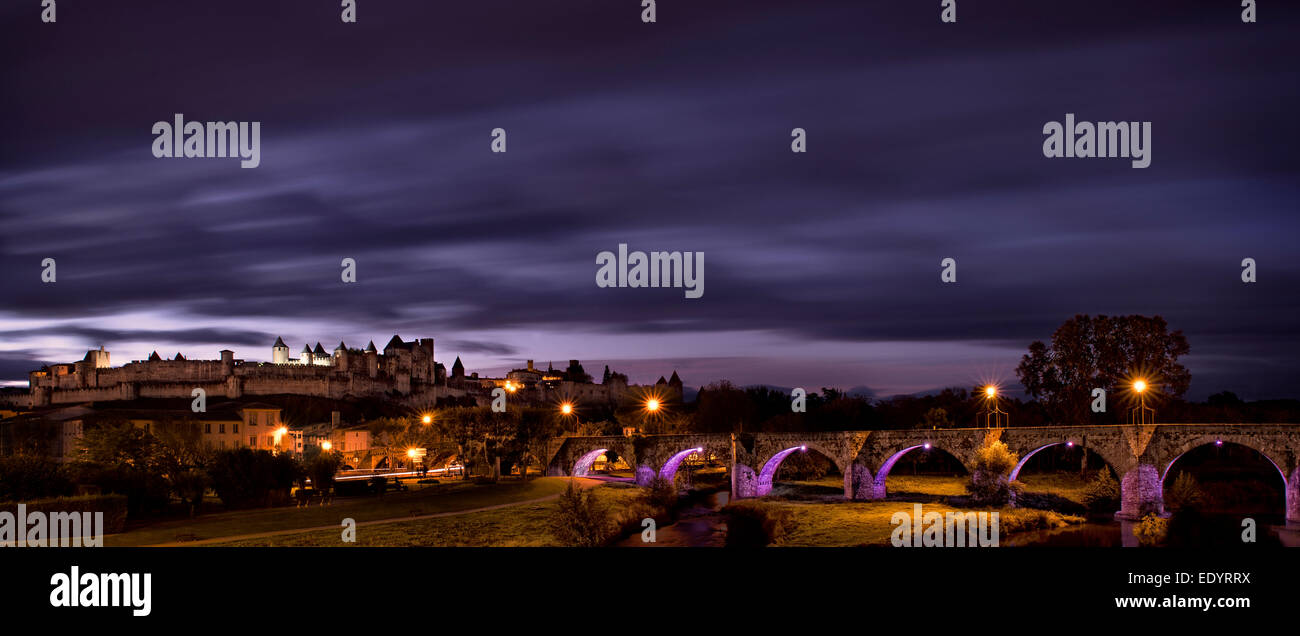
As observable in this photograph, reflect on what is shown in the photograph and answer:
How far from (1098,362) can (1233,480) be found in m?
13.1

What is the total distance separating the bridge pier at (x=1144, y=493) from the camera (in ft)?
153

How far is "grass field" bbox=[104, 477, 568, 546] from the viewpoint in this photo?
3444 cm

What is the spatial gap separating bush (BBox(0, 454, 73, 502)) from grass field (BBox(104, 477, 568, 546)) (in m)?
5.67

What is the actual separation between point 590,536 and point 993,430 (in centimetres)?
2683

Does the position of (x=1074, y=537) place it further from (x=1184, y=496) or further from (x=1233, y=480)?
(x=1233, y=480)

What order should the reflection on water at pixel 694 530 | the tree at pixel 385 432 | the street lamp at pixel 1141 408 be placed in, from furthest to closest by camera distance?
the tree at pixel 385 432 < the street lamp at pixel 1141 408 < the reflection on water at pixel 694 530

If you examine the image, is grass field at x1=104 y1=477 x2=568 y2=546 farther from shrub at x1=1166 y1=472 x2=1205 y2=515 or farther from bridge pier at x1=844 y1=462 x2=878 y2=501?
shrub at x1=1166 y1=472 x2=1205 y2=515

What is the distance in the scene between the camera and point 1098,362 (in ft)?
227

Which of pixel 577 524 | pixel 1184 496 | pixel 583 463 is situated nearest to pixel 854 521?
pixel 577 524

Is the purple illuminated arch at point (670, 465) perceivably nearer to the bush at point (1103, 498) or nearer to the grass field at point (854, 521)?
the grass field at point (854, 521)

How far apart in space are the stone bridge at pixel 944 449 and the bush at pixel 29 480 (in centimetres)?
3718

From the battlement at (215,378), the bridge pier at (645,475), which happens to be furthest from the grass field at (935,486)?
the battlement at (215,378)
